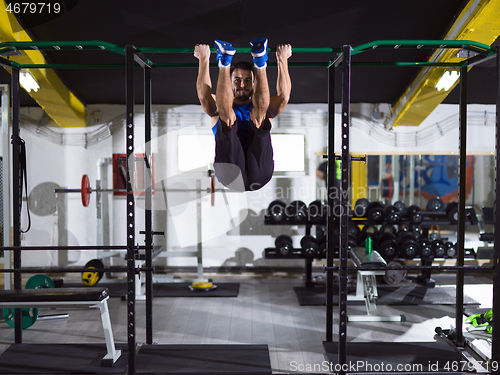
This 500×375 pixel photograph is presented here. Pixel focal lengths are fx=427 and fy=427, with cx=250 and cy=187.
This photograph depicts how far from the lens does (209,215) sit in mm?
5953

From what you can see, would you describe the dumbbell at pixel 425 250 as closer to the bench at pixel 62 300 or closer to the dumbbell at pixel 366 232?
the dumbbell at pixel 366 232

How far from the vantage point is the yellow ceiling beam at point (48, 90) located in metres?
3.75

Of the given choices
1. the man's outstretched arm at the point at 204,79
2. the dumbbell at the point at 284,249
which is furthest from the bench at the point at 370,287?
the man's outstretched arm at the point at 204,79

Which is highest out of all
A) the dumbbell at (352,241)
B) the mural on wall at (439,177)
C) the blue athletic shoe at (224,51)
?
the blue athletic shoe at (224,51)

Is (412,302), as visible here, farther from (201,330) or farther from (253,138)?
(253,138)

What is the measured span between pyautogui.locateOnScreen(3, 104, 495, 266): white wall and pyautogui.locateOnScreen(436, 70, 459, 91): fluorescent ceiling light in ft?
3.83

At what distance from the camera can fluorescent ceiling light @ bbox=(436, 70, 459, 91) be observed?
4.58m

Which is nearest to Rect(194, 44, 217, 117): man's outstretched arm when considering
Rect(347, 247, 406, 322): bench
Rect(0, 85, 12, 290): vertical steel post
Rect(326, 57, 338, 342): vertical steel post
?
Rect(326, 57, 338, 342): vertical steel post

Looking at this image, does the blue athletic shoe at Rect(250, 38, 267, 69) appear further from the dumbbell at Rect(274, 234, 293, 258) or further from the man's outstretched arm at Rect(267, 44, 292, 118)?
the dumbbell at Rect(274, 234, 293, 258)

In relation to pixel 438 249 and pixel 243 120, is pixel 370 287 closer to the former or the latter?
pixel 438 249

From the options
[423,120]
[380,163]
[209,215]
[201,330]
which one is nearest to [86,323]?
[201,330]

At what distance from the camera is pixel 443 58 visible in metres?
4.28

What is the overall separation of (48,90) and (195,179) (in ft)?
6.93

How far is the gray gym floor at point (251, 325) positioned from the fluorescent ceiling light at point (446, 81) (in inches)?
93.8
